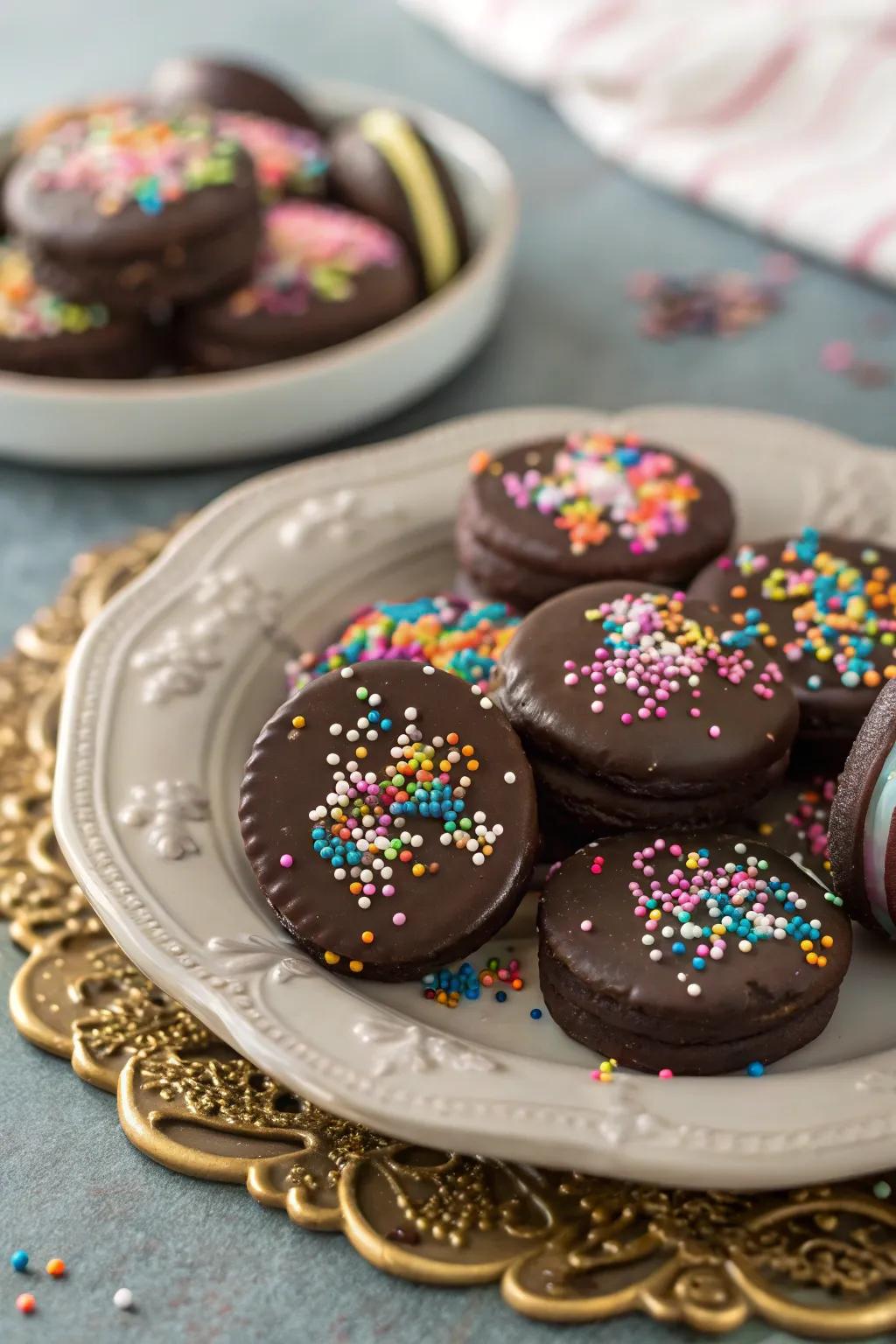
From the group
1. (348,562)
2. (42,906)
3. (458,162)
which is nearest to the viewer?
(42,906)

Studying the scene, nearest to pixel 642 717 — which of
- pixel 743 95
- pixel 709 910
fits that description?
pixel 709 910

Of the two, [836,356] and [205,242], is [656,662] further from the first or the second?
[836,356]

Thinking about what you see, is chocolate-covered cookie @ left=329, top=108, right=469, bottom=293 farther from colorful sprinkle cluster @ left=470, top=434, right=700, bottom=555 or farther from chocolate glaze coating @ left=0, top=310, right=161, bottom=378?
colorful sprinkle cluster @ left=470, top=434, right=700, bottom=555

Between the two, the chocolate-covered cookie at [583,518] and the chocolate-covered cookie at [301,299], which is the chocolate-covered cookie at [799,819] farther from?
the chocolate-covered cookie at [301,299]

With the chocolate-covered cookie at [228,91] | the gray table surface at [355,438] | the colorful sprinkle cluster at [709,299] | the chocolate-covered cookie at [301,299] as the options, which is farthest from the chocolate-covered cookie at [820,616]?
the chocolate-covered cookie at [228,91]

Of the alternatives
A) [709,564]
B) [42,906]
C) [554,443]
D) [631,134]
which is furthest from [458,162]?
[42,906]

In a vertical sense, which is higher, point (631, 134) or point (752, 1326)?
point (631, 134)

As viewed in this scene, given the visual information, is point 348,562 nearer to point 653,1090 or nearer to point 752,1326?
point 653,1090
